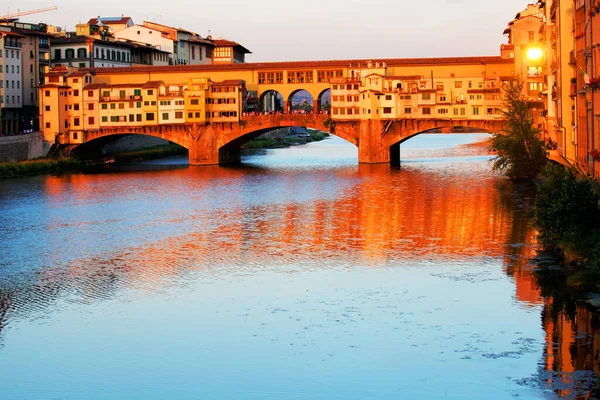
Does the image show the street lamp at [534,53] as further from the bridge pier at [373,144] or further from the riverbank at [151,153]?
the riverbank at [151,153]

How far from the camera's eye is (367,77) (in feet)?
165

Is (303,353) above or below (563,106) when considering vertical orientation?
below

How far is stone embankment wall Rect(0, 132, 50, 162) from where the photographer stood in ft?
154

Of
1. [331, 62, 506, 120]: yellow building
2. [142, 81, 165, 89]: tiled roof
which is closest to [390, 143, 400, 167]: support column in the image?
[331, 62, 506, 120]: yellow building

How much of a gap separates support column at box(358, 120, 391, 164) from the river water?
16.4m

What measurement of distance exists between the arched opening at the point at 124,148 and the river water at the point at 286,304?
23077 mm

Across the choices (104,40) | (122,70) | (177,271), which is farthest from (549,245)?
(104,40)

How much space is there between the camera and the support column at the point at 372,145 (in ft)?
163

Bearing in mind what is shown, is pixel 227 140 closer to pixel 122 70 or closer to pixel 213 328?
pixel 122 70

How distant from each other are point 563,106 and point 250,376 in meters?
19.3

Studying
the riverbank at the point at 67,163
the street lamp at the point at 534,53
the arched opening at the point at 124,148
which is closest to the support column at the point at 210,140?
the arched opening at the point at 124,148

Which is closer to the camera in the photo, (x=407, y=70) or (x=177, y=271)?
(x=177, y=271)

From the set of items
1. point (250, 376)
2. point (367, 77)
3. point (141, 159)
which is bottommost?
point (250, 376)

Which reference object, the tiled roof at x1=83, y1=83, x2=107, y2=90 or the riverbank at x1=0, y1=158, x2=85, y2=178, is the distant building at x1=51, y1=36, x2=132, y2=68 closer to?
the tiled roof at x1=83, y1=83, x2=107, y2=90
